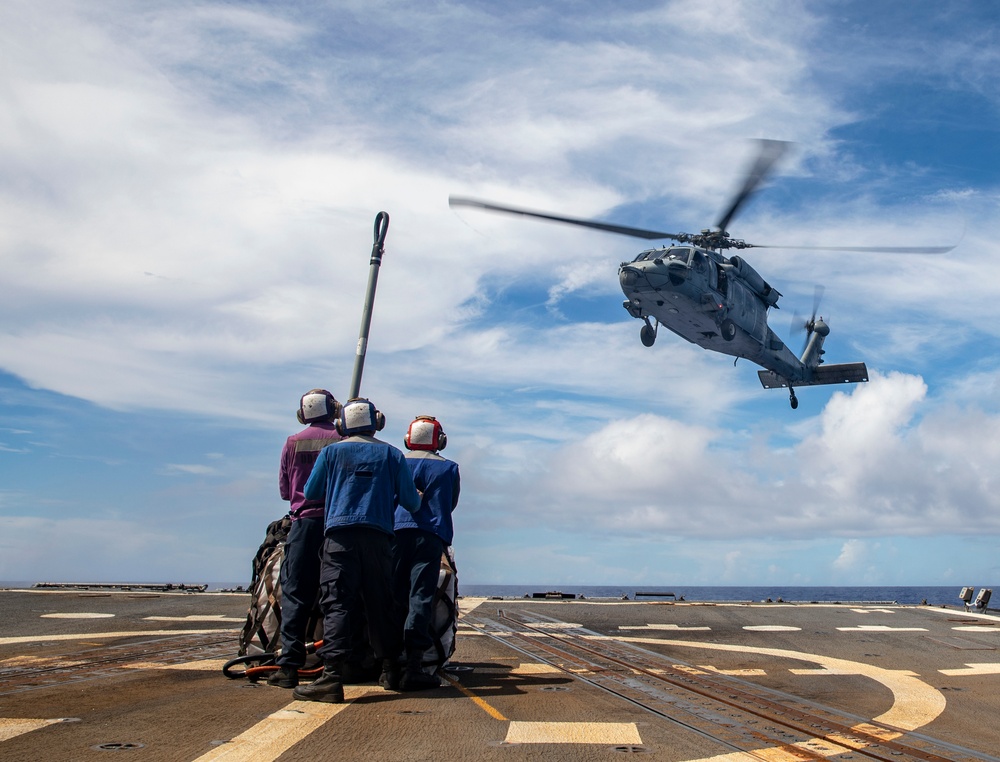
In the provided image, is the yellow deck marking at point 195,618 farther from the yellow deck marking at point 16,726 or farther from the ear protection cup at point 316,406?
the yellow deck marking at point 16,726

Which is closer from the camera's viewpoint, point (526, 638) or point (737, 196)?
point (526, 638)

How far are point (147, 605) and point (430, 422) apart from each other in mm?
13031

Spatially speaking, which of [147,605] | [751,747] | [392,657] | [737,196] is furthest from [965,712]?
[737,196]

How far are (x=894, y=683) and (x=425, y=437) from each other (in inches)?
216

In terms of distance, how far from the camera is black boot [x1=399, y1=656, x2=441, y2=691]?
7.12 m

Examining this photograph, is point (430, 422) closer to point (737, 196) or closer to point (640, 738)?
point (640, 738)

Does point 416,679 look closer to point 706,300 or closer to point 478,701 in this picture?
point 478,701

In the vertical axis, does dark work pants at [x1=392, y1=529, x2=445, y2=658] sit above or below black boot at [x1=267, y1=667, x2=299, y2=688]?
above

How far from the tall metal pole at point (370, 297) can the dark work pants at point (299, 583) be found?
9.38ft

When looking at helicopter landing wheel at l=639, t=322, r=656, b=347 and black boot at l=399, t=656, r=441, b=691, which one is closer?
black boot at l=399, t=656, r=441, b=691

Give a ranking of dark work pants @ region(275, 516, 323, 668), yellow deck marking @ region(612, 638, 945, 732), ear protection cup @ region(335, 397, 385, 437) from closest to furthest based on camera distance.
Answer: yellow deck marking @ region(612, 638, 945, 732) < dark work pants @ region(275, 516, 323, 668) < ear protection cup @ region(335, 397, 385, 437)

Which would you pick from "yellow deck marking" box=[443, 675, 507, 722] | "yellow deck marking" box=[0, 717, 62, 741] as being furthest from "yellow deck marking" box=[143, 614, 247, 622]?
"yellow deck marking" box=[0, 717, 62, 741]

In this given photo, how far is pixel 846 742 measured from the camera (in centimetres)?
525

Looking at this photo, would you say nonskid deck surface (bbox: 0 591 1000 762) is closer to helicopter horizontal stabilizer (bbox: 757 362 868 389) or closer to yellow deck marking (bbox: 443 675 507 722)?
yellow deck marking (bbox: 443 675 507 722)
